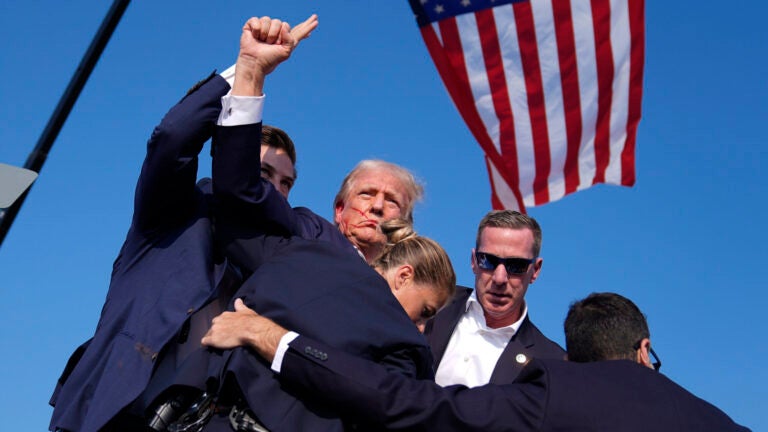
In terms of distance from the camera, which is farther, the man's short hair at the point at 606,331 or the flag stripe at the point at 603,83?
the flag stripe at the point at 603,83

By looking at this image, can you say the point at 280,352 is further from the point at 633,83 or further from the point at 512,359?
the point at 633,83

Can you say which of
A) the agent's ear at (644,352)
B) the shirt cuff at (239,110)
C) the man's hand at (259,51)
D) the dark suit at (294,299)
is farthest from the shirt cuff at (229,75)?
the agent's ear at (644,352)

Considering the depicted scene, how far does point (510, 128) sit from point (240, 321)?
18.8ft

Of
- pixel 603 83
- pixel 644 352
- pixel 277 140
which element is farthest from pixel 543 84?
pixel 644 352

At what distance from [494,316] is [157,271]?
9.09ft

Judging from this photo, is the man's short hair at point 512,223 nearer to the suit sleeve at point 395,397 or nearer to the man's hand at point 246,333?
the suit sleeve at point 395,397

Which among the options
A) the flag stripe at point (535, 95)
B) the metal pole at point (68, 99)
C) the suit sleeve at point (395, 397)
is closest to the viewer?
the suit sleeve at point (395, 397)

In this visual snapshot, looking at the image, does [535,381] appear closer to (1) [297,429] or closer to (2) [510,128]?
(1) [297,429]

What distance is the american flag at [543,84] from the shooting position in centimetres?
832

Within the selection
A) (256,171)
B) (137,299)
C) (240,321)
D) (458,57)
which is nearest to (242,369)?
(240,321)

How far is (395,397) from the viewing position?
316cm

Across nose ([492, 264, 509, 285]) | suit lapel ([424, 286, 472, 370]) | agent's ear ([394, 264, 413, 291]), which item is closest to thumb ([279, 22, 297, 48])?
agent's ear ([394, 264, 413, 291])

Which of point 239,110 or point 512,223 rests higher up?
point 512,223

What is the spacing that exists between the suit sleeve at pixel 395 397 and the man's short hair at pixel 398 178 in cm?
183
